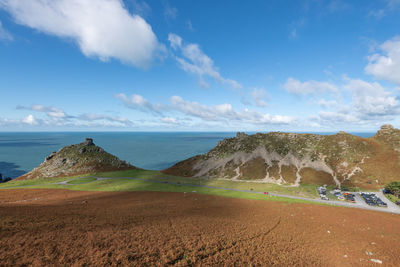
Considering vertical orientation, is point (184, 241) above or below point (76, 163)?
above

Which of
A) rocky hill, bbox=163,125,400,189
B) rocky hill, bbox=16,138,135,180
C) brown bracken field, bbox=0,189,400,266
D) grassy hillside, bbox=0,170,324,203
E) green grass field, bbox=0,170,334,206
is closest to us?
brown bracken field, bbox=0,189,400,266

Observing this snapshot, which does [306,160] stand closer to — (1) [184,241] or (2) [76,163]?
(1) [184,241]

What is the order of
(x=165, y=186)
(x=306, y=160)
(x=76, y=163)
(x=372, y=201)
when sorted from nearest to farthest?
(x=372, y=201)
(x=165, y=186)
(x=306, y=160)
(x=76, y=163)

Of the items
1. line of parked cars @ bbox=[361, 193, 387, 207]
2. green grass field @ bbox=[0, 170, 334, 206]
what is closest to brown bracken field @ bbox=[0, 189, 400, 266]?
line of parked cars @ bbox=[361, 193, 387, 207]

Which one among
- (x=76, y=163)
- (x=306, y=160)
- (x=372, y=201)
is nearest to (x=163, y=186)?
(x=76, y=163)

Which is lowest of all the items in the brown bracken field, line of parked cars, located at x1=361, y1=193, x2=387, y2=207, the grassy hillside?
the grassy hillside

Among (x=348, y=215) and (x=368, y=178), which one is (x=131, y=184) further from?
(x=368, y=178)

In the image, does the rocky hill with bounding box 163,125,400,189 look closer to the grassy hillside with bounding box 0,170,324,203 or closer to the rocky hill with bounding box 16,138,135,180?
the grassy hillside with bounding box 0,170,324,203
